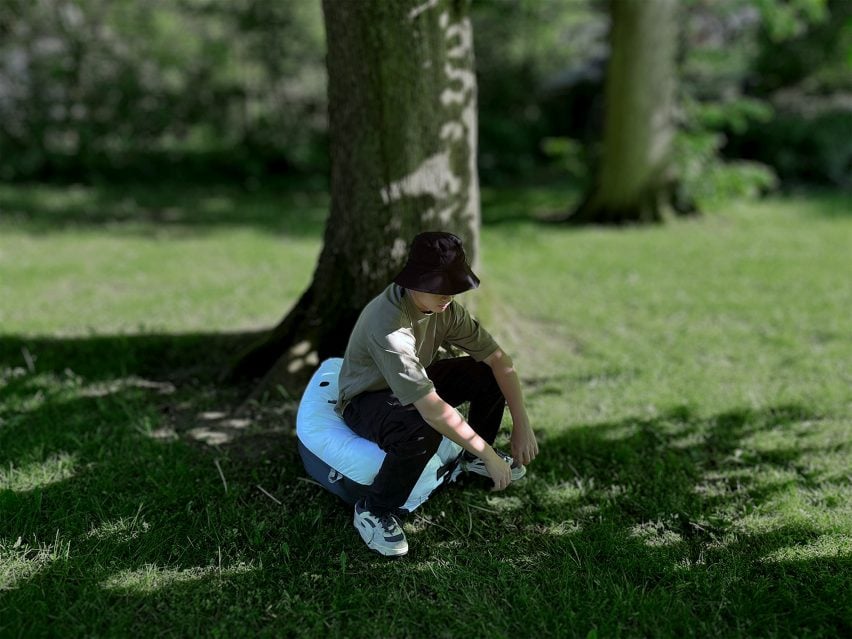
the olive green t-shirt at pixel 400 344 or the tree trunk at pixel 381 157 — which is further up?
the tree trunk at pixel 381 157

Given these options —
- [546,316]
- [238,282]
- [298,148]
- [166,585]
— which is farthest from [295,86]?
[166,585]

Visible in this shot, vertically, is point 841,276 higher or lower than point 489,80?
lower

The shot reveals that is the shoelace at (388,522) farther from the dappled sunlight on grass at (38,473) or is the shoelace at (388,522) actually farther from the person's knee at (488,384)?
the dappled sunlight on grass at (38,473)

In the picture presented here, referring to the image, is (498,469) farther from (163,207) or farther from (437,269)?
(163,207)

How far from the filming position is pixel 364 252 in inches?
195

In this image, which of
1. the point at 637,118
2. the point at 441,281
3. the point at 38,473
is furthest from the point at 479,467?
the point at 637,118

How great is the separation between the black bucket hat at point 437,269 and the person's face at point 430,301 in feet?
0.20

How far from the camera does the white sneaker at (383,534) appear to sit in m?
3.48

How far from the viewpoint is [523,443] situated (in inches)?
148

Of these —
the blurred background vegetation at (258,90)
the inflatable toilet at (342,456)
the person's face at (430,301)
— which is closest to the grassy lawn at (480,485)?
the inflatable toilet at (342,456)

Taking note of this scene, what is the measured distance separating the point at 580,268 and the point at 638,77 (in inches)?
127

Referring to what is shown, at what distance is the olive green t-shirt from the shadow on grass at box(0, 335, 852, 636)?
72 cm

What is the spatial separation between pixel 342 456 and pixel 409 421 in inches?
15.7

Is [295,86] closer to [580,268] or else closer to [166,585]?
[580,268]
